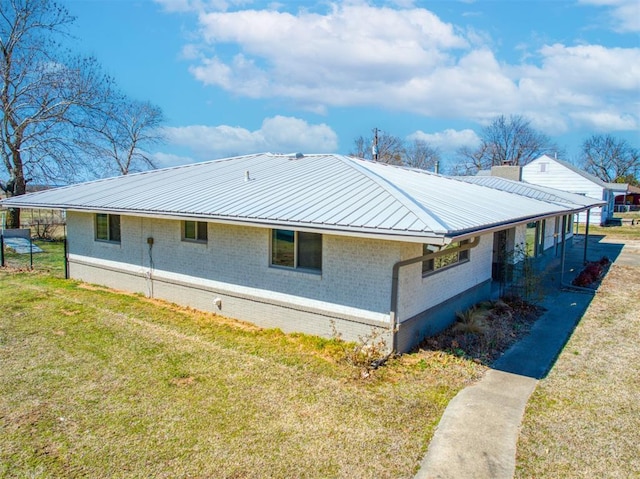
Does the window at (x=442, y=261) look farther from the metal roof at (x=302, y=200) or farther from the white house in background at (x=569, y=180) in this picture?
the white house in background at (x=569, y=180)

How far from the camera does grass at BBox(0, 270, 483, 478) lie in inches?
196

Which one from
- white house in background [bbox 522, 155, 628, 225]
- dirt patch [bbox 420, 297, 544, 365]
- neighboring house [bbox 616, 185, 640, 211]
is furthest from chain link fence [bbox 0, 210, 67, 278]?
neighboring house [bbox 616, 185, 640, 211]

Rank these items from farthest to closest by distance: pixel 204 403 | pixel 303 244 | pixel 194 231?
pixel 194 231, pixel 303 244, pixel 204 403

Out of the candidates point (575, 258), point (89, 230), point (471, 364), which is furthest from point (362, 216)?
point (575, 258)

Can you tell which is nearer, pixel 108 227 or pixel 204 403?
pixel 204 403

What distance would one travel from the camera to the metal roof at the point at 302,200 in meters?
7.65

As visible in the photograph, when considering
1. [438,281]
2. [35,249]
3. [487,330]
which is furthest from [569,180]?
[35,249]

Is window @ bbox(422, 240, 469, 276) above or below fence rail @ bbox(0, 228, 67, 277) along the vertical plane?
above

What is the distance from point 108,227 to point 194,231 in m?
3.91

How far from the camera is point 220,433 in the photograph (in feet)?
18.1

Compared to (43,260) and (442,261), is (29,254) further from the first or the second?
(442,261)

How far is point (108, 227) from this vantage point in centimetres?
1336

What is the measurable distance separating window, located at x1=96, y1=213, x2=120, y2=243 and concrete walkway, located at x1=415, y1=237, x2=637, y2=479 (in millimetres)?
10457

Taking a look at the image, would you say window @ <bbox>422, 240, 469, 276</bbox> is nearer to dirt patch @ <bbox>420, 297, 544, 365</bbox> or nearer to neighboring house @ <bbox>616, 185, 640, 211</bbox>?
dirt patch @ <bbox>420, 297, 544, 365</bbox>
